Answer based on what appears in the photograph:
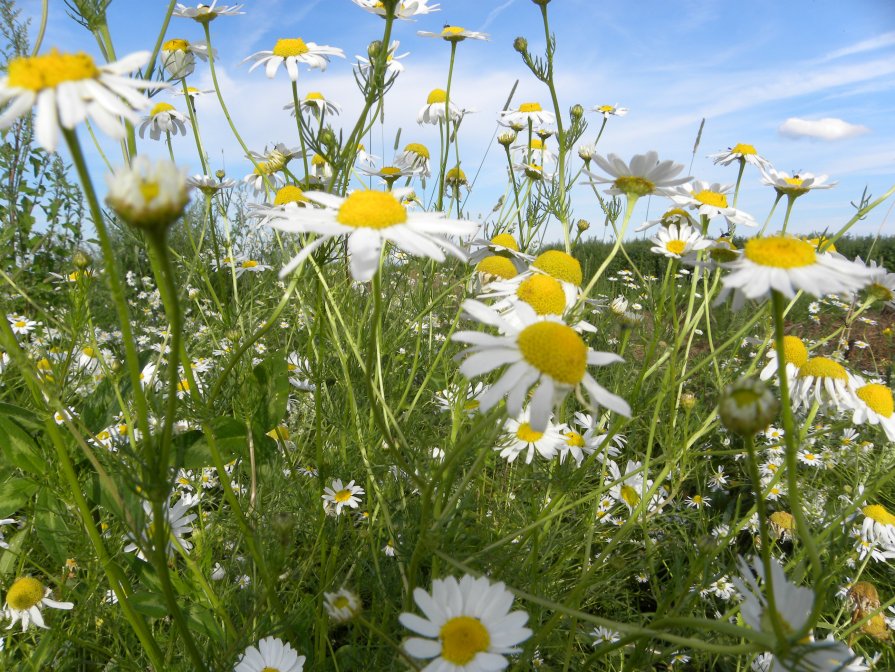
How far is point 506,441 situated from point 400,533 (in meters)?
0.33

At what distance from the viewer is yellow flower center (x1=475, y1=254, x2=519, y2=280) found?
1166mm

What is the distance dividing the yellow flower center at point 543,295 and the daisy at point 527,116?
52.4 inches

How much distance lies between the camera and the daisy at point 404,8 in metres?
1.26

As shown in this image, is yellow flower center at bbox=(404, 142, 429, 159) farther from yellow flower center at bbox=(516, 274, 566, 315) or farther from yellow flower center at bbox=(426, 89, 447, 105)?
yellow flower center at bbox=(516, 274, 566, 315)

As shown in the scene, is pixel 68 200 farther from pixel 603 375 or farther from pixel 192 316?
pixel 603 375

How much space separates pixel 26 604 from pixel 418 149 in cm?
172

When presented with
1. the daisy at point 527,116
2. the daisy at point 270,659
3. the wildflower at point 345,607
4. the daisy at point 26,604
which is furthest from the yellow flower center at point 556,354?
the daisy at point 527,116

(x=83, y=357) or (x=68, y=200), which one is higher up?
(x=68, y=200)

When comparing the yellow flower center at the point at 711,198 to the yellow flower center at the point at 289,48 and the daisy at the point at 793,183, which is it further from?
the yellow flower center at the point at 289,48

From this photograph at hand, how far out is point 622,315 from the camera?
118 centimetres

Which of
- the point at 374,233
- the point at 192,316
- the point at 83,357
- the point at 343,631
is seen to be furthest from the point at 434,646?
the point at 192,316

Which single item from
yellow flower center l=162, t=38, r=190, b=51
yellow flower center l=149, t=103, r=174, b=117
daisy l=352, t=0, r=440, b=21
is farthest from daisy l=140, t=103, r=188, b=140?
daisy l=352, t=0, r=440, b=21

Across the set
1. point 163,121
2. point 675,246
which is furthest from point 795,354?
point 163,121

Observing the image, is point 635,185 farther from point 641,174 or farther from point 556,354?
point 556,354
